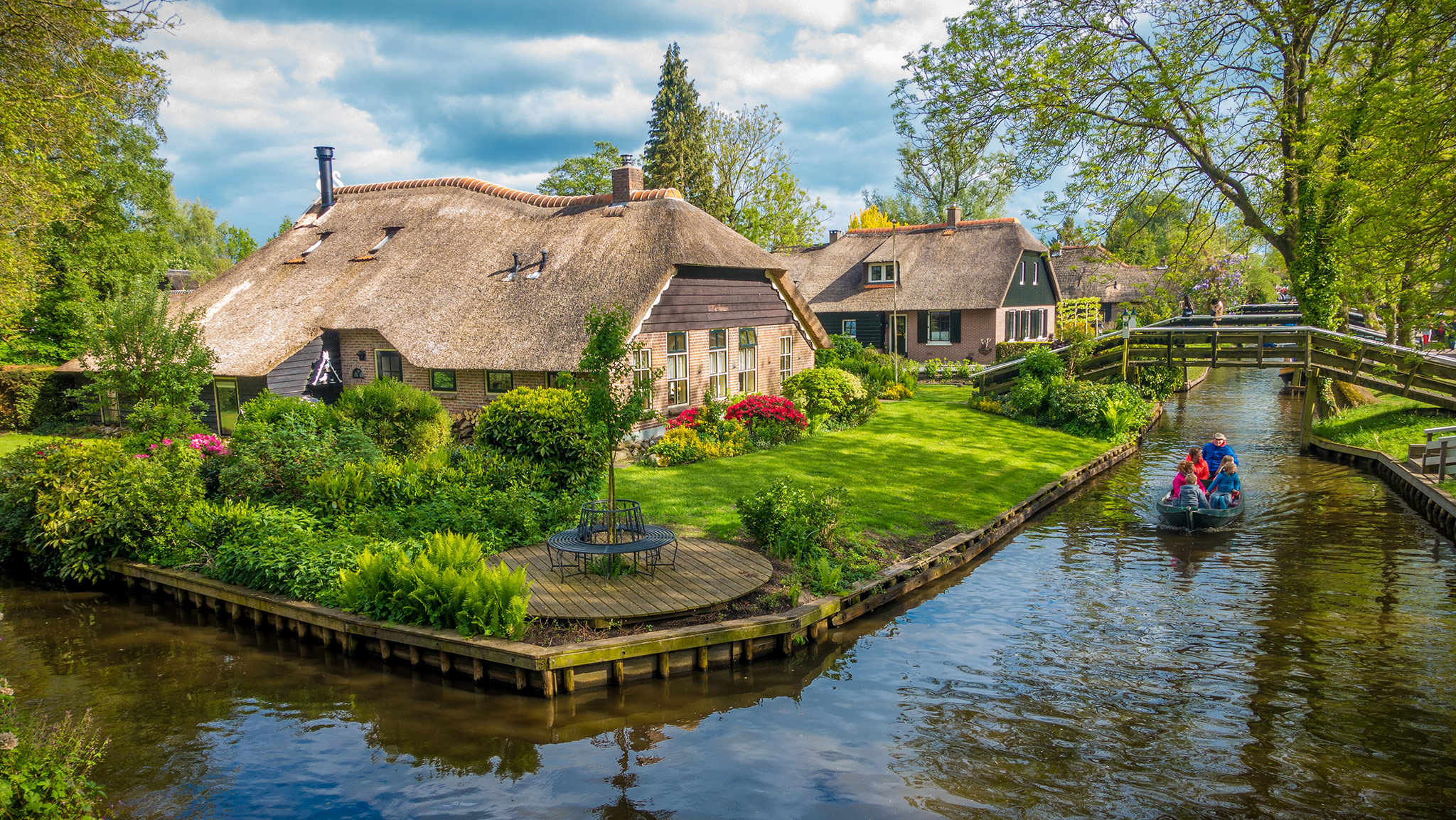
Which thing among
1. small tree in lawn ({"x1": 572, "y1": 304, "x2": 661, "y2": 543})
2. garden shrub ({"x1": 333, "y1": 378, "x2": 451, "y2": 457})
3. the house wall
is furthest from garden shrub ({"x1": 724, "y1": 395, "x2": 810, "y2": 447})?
the house wall

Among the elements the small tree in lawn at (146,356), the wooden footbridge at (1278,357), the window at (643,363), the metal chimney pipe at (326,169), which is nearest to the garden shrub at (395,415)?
the small tree in lawn at (146,356)

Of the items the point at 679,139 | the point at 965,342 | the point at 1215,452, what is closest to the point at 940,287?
the point at 965,342

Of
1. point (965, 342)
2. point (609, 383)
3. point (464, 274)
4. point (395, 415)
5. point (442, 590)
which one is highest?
point (464, 274)

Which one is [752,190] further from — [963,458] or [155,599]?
[155,599]

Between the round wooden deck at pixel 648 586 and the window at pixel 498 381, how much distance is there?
8.63 m

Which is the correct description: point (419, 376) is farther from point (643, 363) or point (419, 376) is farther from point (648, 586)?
point (648, 586)

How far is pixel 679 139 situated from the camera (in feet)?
141

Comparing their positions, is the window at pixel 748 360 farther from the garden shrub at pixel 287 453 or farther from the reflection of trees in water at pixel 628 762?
the reflection of trees in water at pixel 628 762

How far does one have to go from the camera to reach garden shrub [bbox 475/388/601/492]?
576 inches

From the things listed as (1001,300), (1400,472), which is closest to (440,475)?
(1400,472)

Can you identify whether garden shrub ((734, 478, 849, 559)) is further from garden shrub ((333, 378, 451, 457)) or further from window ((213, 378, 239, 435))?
window ((213, 378, 239, 435))

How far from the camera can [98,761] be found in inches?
319

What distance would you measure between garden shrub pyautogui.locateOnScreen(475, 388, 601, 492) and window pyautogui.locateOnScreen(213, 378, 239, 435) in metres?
11.1

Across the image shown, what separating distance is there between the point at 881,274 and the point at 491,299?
24.5 metres
